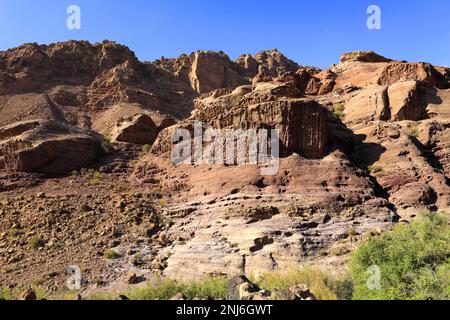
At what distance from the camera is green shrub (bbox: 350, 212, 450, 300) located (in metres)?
12.1

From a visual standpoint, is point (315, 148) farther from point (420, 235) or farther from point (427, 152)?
point (420, 235)

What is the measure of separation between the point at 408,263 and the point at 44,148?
22.5 meters

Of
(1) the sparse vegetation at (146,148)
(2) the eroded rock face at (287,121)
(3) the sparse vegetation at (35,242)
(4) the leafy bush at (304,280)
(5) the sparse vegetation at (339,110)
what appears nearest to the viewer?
(4) the leafy bush at (304,280)

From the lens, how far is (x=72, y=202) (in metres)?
24.1

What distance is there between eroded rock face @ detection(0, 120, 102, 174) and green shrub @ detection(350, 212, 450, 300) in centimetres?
1973

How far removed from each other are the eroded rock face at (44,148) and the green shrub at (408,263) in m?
19.7

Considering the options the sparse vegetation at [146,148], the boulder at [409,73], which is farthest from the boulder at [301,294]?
the boulder at [409,73]

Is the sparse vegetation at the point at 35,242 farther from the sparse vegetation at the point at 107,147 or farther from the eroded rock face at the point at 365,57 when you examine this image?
the eroded rock face at the point at 365,57

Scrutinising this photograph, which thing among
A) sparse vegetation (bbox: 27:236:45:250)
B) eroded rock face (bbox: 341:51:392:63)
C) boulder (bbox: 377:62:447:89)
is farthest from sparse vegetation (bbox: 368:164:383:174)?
eroded rock face (bbox: 341:51:392:63)

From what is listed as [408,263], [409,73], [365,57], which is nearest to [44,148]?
[408,263]

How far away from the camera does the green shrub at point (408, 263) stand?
12.1 meters

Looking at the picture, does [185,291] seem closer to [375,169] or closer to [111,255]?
[111,255]
